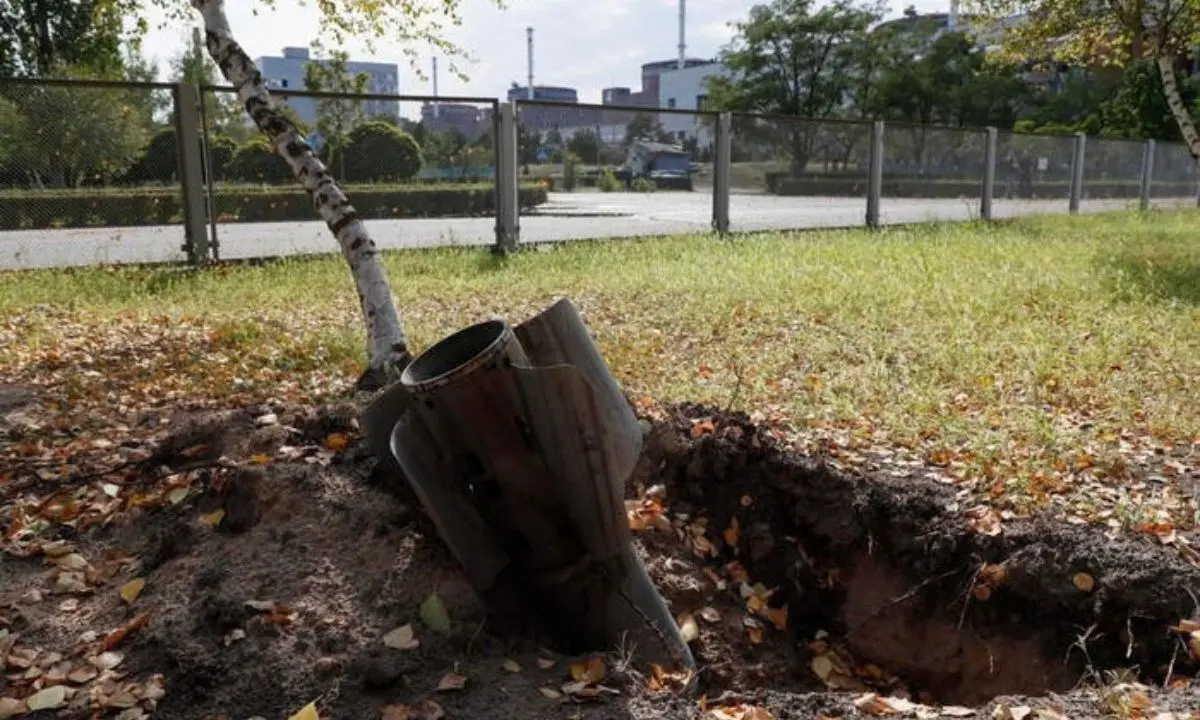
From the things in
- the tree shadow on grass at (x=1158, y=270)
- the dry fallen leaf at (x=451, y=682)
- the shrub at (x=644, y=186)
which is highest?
the shrub at (x=644, y=186)

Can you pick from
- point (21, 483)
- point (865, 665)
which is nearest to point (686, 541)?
point (865, 665)

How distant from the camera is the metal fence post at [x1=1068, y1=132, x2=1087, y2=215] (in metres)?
23.0

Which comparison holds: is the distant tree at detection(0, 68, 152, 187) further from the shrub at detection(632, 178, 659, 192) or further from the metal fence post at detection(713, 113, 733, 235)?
the metal fence post at detection(713, 113, 733, 235)

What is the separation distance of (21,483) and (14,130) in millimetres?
7681

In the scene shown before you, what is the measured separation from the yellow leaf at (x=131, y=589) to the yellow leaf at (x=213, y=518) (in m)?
0.33

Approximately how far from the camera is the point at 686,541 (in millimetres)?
4020

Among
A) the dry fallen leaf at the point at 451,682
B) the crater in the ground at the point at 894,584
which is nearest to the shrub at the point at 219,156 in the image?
the crater in the ground at the point at 894,584

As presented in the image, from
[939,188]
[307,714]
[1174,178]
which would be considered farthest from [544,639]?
[1174,178]

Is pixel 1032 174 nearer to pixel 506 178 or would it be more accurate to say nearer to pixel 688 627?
pixel 506 178

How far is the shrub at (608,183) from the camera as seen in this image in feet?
48.6

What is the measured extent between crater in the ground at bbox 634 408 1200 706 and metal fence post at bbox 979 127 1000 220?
17.7 metres

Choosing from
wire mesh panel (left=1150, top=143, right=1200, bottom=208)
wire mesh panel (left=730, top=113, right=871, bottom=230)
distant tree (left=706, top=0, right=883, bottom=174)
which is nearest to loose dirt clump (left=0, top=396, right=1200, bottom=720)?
wire mesh panel (left=730, top=113, right=871, bottom=230)

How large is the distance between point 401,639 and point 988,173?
65.1 ft

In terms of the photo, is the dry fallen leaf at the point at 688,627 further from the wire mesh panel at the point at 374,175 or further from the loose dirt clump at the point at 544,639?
the wire mesh panel at the point at 374,175
